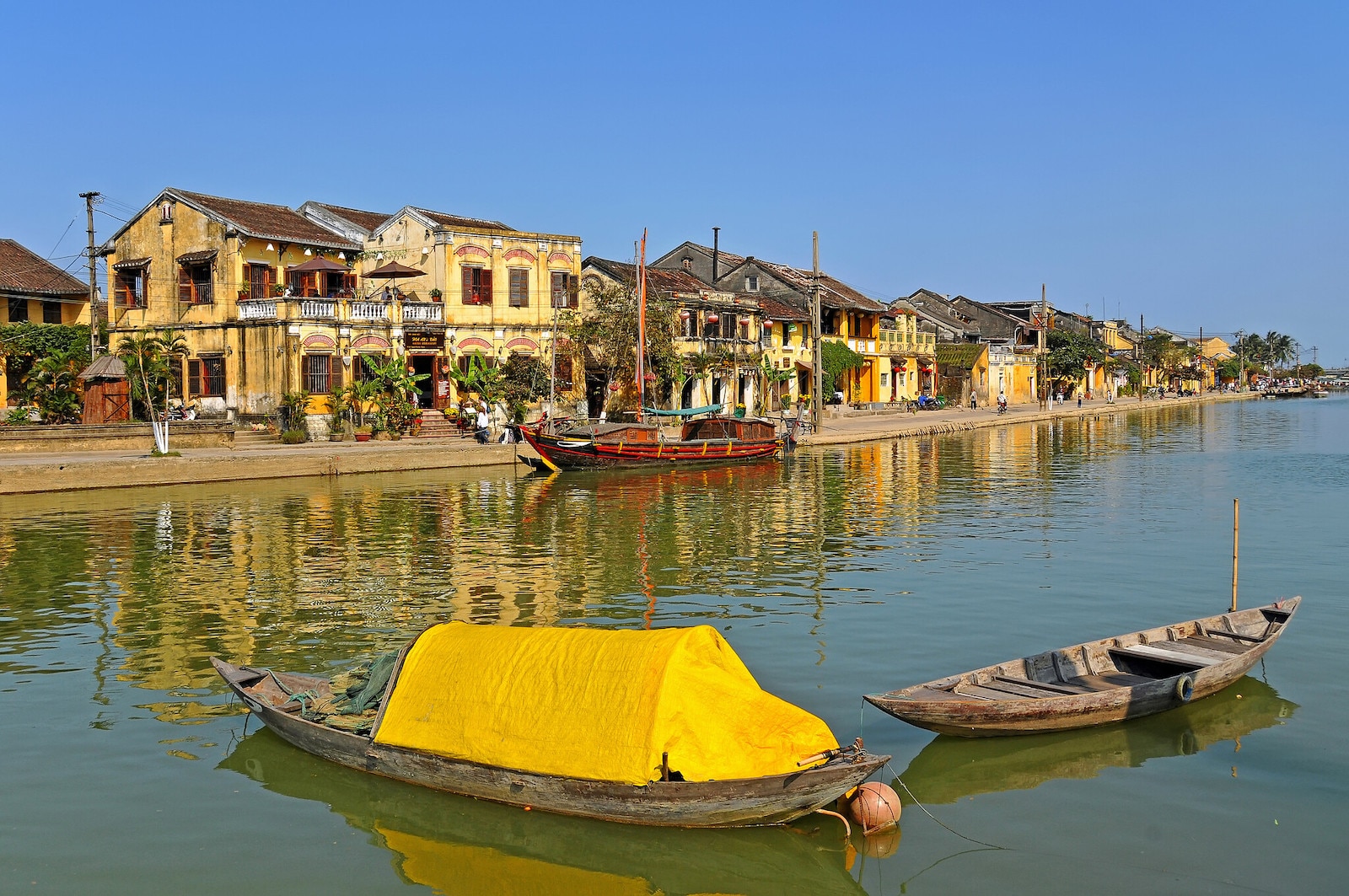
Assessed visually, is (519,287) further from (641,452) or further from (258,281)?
(641,452)

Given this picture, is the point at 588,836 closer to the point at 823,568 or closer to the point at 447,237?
the point at 823,568

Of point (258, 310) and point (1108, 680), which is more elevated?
point (258, 310)

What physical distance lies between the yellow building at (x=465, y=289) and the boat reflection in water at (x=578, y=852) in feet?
117

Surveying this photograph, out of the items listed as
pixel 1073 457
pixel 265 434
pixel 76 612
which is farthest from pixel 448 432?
pixel 76 612

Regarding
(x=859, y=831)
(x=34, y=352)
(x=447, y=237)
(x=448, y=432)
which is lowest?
(x=859, y=831)

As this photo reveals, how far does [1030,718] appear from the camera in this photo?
10.8 metres

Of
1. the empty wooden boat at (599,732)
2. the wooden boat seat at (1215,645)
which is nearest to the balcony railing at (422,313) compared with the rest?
the empty wooden boat at (599,732)

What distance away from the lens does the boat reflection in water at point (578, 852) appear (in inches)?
341

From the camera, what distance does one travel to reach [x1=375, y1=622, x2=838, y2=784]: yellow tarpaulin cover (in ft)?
29.6

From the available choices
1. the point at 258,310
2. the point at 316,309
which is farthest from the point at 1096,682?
the point at 258,310

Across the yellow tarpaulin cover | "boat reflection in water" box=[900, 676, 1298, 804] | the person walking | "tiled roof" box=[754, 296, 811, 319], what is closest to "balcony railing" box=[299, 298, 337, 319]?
the person walking

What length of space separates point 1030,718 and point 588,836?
168 inches

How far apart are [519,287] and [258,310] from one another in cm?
1004

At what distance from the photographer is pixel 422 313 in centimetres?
4450
